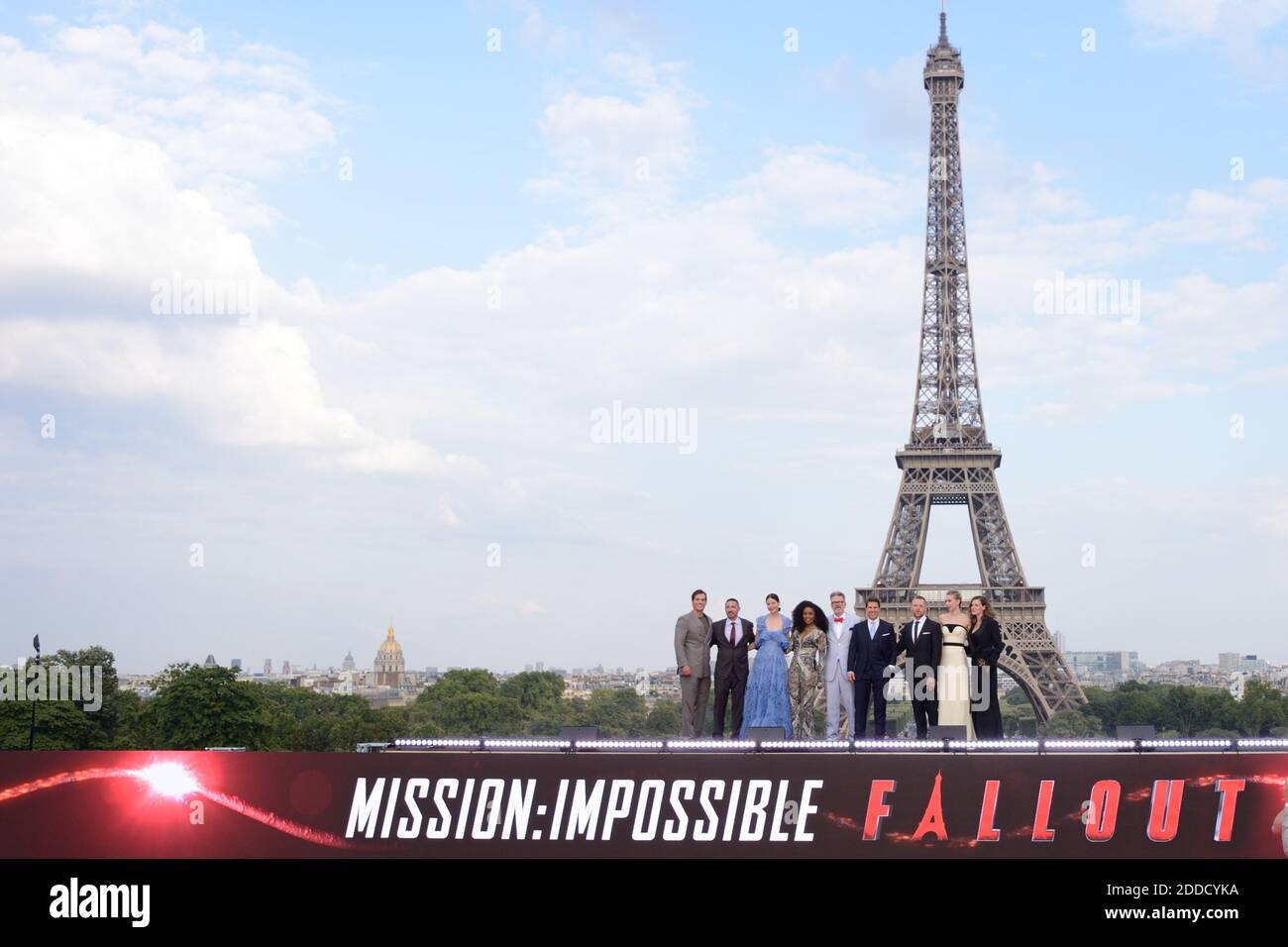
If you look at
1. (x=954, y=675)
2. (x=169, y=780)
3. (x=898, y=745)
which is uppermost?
(x=954, y=675)

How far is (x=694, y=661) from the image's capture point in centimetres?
1648

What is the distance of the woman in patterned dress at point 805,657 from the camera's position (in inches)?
647

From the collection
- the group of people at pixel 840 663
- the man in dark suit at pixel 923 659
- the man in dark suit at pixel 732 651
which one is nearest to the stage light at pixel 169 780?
the group of people at pixel 840 663

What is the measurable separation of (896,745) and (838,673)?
4.49 metres

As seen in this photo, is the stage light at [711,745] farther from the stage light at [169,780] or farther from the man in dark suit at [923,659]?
the stage light at [169,780]

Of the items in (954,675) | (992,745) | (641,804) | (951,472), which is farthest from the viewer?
(951,472)

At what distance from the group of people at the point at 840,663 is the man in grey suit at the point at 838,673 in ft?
0.04

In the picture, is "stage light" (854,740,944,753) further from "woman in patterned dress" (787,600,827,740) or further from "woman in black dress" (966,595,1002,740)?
"woman in patterned dress" (787,600,827,740)

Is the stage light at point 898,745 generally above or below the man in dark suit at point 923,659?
below

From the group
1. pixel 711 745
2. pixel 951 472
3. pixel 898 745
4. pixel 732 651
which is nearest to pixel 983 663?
pixel 732 651

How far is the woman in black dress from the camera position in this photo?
51.3 ft

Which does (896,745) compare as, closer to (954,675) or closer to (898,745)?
(898,745)

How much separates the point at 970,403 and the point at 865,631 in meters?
55.0
